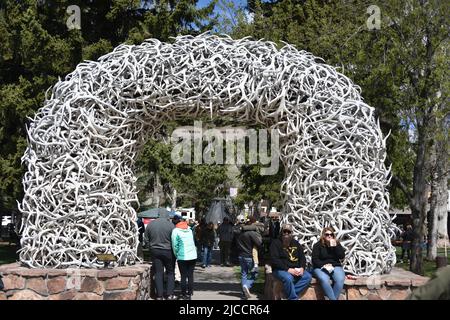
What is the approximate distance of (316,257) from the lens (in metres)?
7.94

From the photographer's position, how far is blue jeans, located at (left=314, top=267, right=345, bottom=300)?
305 inches

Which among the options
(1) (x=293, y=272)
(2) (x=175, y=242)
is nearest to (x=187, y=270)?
(2) (x=175, y=242)

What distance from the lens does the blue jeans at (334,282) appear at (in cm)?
774

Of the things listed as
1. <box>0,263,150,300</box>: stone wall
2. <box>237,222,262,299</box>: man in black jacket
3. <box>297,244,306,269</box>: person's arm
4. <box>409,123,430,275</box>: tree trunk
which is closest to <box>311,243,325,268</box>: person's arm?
<box>297,244,306,269</box>: person's arm

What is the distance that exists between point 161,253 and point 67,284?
5.68ft

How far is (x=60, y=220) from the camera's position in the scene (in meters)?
8.14

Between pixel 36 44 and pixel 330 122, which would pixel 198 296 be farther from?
pixel 36 44

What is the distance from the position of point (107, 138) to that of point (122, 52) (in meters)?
1.46

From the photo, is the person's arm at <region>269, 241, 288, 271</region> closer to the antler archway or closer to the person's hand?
the person's hand

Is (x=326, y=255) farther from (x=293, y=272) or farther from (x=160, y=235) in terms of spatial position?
(x=160, y=235)

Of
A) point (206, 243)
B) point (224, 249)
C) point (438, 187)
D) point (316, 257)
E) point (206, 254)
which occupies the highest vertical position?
A: point (438, 187)

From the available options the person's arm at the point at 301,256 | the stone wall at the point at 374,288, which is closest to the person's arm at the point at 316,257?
the person's arm at the point at 301,256

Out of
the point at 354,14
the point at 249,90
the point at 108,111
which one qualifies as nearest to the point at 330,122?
the point at 249,90

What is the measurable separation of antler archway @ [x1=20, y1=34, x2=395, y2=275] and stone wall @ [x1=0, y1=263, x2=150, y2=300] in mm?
286
